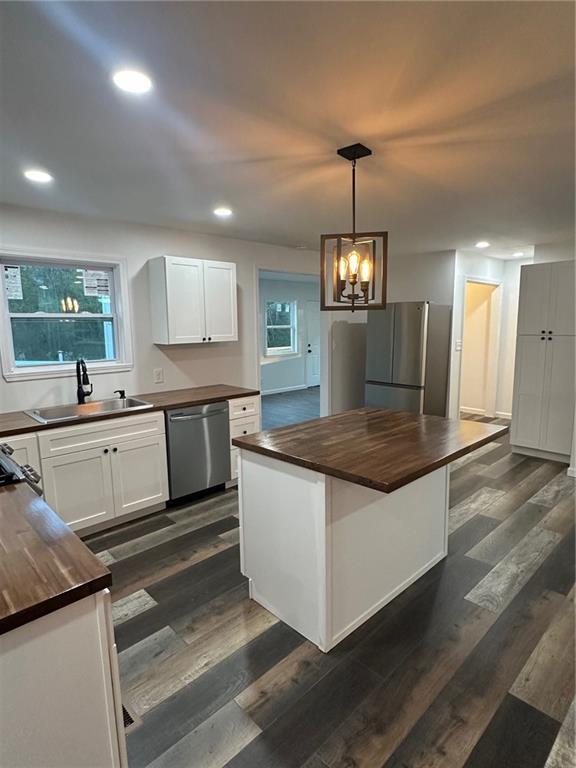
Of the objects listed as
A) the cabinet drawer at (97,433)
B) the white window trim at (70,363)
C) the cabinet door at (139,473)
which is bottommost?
the cabinet door at (139,473)

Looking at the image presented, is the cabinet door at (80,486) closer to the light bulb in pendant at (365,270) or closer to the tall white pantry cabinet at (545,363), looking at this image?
the light bulb in pendant at (365,270)

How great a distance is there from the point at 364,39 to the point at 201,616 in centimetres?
256

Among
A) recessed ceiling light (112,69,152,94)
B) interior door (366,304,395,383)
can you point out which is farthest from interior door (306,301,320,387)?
recessed ceiling light (112,69,152,94)

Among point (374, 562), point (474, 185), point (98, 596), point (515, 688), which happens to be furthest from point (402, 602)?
point (474, 185)

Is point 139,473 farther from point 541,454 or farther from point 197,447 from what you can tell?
point 541,454

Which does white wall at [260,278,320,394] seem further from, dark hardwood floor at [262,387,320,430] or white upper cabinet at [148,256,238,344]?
white upper cabinet at [148,256,238,344]

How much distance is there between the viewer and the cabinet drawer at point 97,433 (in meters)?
2.77

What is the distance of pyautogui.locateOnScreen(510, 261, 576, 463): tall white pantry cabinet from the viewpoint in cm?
429

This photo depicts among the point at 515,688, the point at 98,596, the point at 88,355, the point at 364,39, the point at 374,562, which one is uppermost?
the point at 364,39

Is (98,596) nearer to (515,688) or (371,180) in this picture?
(515,688)

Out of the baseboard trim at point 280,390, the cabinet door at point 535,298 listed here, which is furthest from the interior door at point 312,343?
the cabinet door at point 535,298

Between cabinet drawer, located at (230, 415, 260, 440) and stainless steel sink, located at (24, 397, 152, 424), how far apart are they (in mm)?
782

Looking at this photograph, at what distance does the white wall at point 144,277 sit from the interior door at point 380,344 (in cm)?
110

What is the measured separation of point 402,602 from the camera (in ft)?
7.60
